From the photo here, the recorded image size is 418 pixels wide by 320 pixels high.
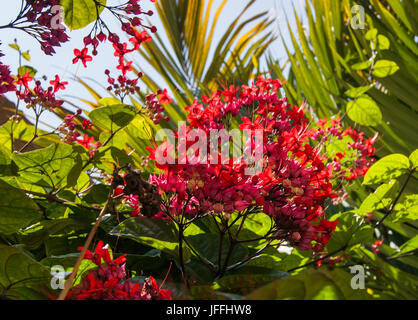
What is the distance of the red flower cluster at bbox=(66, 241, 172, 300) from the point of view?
1.06 ft

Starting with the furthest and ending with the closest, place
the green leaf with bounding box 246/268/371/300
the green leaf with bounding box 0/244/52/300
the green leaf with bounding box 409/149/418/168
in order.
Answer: the green leaf with bounding box 409/149/418/168, the green leaf with bounding box 0/244/52/300, the green leaf with bounding box 246/268/371/300

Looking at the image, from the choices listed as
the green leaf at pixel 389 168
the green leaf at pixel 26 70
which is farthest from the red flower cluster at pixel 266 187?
the green leaf at pixel 26 70

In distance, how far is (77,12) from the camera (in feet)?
1.71

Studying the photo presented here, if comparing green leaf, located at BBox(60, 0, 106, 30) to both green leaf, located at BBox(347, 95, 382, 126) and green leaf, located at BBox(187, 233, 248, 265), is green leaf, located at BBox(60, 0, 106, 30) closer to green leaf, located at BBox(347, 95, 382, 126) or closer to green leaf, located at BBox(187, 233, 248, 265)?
green leaf, located at BBox(187, 233, 248, 265)

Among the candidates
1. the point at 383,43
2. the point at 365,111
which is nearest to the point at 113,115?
the point at 365,111

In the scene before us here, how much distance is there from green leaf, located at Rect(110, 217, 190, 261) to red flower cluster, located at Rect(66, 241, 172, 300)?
2.7 inches

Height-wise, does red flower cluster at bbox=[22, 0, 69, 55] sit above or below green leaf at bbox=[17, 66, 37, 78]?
below

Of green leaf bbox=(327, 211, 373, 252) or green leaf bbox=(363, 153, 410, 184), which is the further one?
green leaf bbox=(363, 153, 410, 184)

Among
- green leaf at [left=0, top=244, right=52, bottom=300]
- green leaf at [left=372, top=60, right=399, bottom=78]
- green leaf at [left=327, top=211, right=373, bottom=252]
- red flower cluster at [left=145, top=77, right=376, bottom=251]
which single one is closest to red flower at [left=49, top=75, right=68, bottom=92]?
red flower cluster at [left=145, top=77, right=376, bottom=251]

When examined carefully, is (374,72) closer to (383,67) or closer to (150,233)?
(383,67)

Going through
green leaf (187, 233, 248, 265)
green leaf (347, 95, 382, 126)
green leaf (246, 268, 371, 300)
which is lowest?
green leaf (246, 268, 371, 300)

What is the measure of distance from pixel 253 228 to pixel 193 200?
0.19 metres

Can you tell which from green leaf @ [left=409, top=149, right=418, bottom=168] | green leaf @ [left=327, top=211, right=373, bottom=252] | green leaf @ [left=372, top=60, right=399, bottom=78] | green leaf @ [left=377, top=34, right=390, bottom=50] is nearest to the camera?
green leaf @ [left=327, top=211, right=373, bottom=252]
